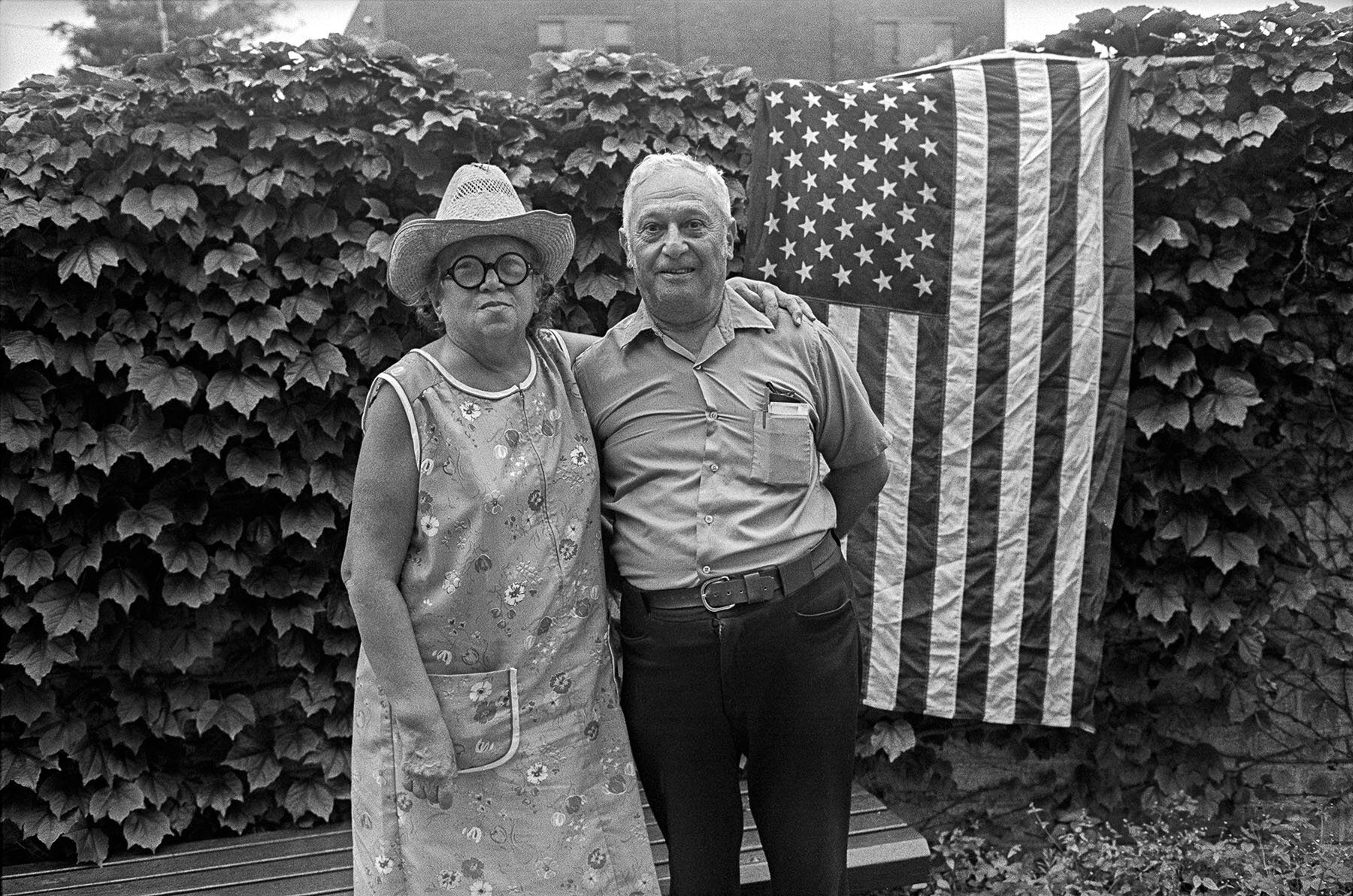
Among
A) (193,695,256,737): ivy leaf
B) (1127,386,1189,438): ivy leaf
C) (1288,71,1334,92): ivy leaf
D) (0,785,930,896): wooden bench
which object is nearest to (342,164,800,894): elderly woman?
(0,785,930,896): wooden bench

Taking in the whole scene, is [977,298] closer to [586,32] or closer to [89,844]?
[89,844]

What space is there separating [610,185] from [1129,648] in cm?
227

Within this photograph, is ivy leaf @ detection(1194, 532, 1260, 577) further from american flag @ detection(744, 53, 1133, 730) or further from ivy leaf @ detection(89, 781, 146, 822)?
ivy leaf @ detection(89, 781, 146, 822)

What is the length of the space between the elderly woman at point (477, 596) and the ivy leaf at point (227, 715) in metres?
1.45

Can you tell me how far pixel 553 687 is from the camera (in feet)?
6.75

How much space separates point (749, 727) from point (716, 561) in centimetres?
33

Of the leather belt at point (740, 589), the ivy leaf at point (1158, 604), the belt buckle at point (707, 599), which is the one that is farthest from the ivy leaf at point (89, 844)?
the ivy leaf at point (1158, 604)

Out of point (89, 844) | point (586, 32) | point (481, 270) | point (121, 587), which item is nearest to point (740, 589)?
point (481, 270)

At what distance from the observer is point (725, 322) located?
88.1 inches

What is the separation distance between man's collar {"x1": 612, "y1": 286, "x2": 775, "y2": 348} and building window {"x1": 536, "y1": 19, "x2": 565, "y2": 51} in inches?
484

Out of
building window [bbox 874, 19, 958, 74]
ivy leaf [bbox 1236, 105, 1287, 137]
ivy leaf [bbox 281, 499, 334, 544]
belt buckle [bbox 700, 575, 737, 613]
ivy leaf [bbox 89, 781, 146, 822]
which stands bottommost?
ivy leaf [bbox 89, 781, 146, 822]

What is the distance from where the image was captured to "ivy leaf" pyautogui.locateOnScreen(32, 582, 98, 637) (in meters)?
3.15

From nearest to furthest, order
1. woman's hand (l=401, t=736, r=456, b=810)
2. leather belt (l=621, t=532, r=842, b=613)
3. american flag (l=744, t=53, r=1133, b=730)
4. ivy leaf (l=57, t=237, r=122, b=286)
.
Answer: woman's hand (l=401, t=736, r=456, b=810)
leather belt (l=621, t=532, r=842, b=613)
ivy leaf (l=57, t=237, r=122, b=286)
american flag (l=744, t=53, r=1133, b=730)

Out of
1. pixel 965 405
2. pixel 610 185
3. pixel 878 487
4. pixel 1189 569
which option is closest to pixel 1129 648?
pixel 1189 569
